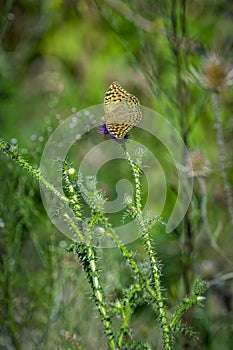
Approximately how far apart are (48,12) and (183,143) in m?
1.00

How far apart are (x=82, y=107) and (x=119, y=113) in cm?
98

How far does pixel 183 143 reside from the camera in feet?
2.92

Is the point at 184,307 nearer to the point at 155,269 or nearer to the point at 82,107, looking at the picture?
the point at 155,269

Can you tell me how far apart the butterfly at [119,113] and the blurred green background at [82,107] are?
186 millimetres

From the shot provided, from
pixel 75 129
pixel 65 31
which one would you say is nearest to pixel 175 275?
pixel 75 129

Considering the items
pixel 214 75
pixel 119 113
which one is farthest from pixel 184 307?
pixel 214 75

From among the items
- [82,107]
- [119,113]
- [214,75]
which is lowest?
[119,113]

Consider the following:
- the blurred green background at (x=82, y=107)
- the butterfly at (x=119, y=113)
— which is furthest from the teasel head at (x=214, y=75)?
the butterfly at (x=119, y=113)

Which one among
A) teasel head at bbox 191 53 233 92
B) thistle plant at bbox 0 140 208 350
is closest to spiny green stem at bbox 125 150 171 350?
thistle plant at bbox 0 140 208 350

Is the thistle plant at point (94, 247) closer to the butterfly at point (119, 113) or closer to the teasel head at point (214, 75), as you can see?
the butterfly at point (119, 113)

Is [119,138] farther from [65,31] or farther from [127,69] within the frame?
[65,31]

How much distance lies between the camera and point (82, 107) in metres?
1.49

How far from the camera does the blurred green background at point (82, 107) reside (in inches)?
35.6

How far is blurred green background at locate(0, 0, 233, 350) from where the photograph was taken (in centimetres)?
90
